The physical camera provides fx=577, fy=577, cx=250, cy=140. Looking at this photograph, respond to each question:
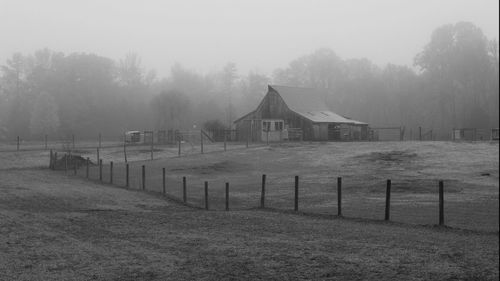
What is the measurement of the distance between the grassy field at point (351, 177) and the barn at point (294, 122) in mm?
12892

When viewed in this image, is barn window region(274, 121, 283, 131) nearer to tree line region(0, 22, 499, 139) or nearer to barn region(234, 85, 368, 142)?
barn region(234, 85, 368, 142)

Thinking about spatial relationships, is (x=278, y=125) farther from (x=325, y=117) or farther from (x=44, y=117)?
(x=44, y=117)

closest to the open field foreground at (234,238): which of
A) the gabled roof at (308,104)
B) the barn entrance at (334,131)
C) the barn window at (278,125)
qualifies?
the barn entrance at (334,131)

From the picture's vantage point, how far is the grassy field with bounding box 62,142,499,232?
17.5 m

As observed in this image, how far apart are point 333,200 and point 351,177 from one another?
30.5 ft

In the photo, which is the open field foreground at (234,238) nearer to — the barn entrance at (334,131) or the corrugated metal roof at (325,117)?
the barn entrance at (334,131)

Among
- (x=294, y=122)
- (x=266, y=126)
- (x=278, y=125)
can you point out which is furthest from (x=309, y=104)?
(x=266, y=126)

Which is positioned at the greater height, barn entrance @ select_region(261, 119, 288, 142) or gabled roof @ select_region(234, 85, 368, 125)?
gabled roof @ select_region(234, 85, 368, 125)

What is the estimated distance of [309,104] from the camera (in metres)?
71.8

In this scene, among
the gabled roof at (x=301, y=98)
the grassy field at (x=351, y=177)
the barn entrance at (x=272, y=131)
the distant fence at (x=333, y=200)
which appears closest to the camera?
the distant fence at (x=333, y=200)

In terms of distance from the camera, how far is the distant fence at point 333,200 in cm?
1498

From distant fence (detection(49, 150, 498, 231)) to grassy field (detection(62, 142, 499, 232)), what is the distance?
3cm

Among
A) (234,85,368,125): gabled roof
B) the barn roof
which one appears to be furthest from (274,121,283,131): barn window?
the barn roof

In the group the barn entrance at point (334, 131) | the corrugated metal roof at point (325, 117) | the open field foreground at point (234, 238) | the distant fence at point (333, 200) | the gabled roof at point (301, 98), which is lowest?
the distant fence at point (333, 200)
